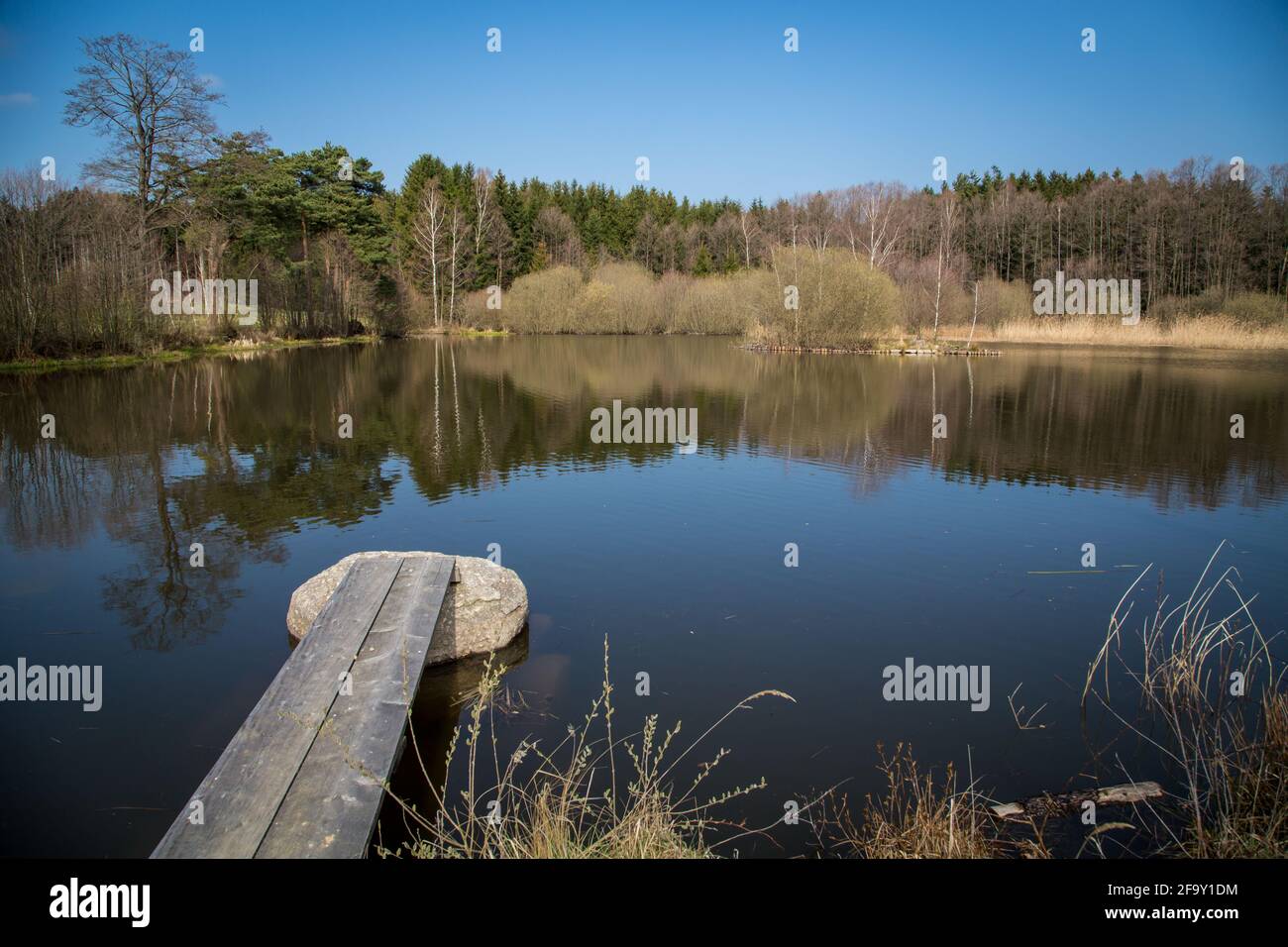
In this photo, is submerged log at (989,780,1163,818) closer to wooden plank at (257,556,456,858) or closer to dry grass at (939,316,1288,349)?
wooden plank at (257,556,456,858)

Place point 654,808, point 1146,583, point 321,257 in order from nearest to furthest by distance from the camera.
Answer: point 654,808, point 1146,583, point 321,257

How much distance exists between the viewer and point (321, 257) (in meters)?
45.8

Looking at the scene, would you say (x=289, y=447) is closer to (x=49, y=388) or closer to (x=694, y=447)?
(x=694, y=447)

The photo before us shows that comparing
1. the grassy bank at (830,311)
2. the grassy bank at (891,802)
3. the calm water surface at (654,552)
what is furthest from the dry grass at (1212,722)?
the grassy bank at (830,311)

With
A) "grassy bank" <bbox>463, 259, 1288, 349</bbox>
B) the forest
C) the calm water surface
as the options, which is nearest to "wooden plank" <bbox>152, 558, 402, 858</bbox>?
the calm water surface

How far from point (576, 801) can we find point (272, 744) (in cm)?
159

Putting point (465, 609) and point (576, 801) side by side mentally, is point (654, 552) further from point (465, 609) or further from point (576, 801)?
point (576, 801)

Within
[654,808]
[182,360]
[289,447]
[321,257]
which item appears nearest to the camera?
[654,808]

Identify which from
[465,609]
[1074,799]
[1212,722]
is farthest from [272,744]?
[1212,722]

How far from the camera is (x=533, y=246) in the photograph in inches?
2768

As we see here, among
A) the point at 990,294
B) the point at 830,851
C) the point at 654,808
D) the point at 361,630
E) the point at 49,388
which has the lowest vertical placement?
the point at 830,851

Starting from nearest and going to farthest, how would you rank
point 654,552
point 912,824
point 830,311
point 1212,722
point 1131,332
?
1. point 912,824
2. point 1212,722
3. point 654,552
4. point 830,311
5. point 1131,332

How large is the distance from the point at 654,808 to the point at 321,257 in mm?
47568
